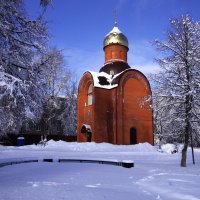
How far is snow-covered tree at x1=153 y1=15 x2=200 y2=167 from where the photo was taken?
1361 cm

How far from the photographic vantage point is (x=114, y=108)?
29.6 m

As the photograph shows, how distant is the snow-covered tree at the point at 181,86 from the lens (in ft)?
44.7

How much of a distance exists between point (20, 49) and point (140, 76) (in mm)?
25384

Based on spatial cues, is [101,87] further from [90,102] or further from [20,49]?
[20,49]

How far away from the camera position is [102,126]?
1167 inches

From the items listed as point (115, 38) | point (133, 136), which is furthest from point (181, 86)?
point (115, 38)

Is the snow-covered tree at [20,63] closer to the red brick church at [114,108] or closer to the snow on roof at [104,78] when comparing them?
the red brick church at [114,108]

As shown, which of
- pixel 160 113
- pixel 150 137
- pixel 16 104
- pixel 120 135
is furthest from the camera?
pixel 150 137

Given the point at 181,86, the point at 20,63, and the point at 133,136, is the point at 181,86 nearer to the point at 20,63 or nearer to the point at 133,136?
the point at 20,63

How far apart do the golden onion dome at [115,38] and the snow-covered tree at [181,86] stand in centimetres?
1927

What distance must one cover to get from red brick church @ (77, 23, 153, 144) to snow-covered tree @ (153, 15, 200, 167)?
13899 mm

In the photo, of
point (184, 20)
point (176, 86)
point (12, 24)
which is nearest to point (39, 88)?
point (12, 24)

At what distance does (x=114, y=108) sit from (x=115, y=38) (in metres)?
9.21

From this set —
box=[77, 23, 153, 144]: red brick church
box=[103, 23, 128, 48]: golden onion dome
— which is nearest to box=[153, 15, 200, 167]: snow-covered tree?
box=[77, 23, 153, 144]: red brick church
